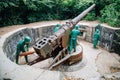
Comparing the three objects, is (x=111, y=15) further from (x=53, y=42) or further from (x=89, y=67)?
(x=53, y=42)

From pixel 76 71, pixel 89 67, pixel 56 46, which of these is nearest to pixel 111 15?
pixel 89 67

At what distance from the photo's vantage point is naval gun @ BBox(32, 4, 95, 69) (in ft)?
18.1

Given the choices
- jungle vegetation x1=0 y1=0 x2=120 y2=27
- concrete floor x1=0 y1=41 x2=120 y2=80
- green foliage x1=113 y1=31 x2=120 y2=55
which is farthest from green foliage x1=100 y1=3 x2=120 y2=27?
concrete floor x1=0 y1=41 x2=120 y2=80

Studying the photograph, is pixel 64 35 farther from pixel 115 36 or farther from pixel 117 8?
pixel 117 8

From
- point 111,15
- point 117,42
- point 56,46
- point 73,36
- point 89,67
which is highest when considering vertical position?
point 111,15

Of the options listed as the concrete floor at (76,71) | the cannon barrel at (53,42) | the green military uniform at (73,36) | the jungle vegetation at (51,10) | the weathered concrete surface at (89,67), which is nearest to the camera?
the concrete floor at (76,71)

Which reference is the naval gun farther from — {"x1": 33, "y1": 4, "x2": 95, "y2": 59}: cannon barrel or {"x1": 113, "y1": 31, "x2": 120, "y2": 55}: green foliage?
{"x1": 113, "y1": 31, "x2": 120, "y2": 55}: green foliage

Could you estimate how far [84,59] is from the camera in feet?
27.0

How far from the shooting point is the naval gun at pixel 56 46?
552 cm

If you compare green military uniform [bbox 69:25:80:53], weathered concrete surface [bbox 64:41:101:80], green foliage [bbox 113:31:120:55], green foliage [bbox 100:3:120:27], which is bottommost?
weathered concrete surface [bbox 64:41:101:80]

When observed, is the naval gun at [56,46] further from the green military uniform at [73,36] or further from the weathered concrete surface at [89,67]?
the weathered concrete surface at [89,67]

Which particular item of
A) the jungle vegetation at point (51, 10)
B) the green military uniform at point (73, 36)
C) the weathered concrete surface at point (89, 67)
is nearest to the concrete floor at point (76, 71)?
the weathered concrete surface at point (89, 67)

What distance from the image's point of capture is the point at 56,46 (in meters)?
6.45

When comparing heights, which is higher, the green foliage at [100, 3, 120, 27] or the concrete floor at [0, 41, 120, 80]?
the green foliage at [100, 3, 120, 27]
